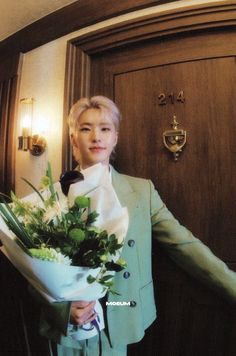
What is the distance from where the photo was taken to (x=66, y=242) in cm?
83

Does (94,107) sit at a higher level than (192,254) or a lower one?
higher

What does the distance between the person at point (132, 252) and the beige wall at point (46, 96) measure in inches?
18.2

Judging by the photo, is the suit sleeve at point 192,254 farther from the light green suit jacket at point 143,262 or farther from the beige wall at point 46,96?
the beige wall at point 46,96

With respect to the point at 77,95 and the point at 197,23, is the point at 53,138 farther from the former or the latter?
the point at 197,23

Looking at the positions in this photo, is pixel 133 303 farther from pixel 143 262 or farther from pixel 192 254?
pixel 192 254

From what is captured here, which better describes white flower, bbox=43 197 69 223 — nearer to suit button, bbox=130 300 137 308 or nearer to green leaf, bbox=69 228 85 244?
green leaf, bbox=69 228 85 244

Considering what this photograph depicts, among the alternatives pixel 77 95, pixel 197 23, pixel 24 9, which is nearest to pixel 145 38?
pixel 197 23

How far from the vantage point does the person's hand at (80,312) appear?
925mm

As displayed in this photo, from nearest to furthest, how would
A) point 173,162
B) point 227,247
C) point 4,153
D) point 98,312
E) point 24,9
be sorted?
1. point 98,312
2. point 227,247
3. point 173,162
4. point 24,9
5. point 4,153

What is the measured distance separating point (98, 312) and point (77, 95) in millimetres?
1302

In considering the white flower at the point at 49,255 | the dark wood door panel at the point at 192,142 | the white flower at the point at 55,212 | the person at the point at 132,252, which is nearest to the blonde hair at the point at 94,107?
the person at the point at 132,252

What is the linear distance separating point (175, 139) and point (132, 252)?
705 millimetres

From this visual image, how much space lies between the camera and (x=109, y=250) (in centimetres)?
85

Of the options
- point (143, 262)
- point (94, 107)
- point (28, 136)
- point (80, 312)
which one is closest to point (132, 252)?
point (143, 262)
